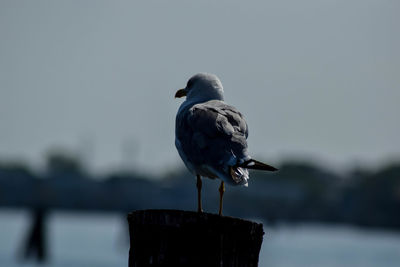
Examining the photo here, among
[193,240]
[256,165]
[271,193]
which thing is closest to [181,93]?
[256,165]

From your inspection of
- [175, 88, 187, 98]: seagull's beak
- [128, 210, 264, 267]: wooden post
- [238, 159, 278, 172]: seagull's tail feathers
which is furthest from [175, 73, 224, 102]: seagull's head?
[128, 210, 264, 267]: wooden post

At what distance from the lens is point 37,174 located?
498 feet

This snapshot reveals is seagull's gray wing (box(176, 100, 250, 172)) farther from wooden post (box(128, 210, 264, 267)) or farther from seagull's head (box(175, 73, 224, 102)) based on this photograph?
wooden post (box(128, 210, 264, 267))

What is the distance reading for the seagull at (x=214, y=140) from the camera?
23.4 ft

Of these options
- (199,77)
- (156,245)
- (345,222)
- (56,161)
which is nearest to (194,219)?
(156,245)

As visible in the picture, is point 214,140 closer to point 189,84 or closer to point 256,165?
point 256,165

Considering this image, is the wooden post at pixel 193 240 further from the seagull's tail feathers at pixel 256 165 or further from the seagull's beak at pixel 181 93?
the seagull's beak at pixel 181 93

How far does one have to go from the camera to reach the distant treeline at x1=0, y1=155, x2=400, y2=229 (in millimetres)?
139500

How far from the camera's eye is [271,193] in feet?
465

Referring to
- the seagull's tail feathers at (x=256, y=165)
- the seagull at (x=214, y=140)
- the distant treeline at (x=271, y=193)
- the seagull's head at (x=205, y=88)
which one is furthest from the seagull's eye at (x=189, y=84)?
the distant treeline at (x=271, y=193)

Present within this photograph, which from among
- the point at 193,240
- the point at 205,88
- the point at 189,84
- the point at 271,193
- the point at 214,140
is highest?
the point at 271,193

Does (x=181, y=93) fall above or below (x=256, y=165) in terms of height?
above

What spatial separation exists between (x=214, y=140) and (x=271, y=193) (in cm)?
13480

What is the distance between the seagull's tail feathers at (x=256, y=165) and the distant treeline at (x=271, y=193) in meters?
126
